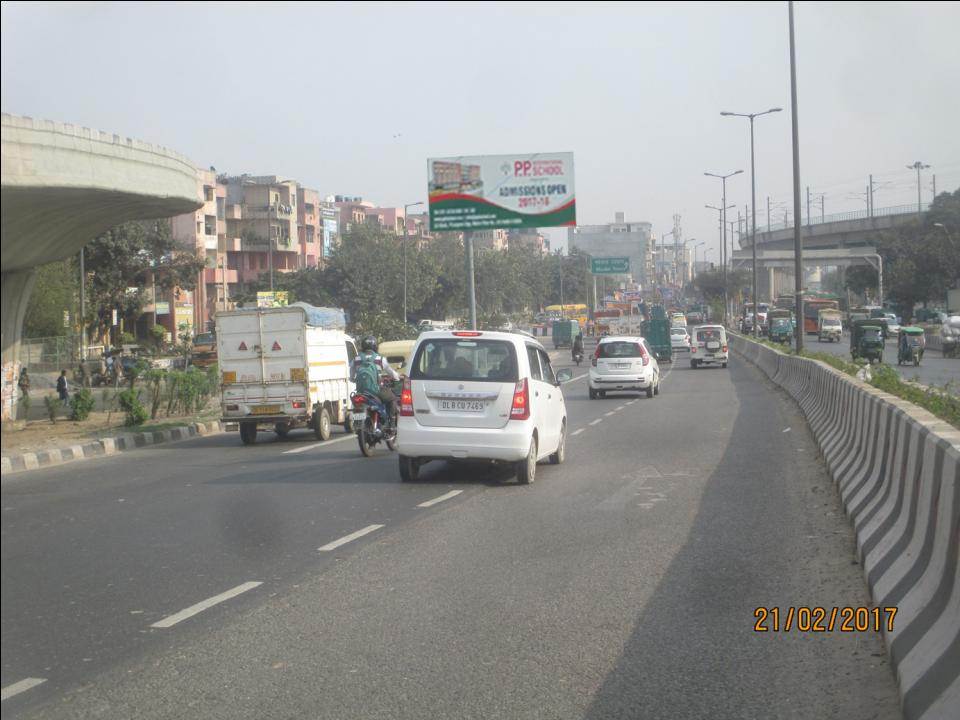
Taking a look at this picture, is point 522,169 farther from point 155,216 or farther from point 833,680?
point 155,216

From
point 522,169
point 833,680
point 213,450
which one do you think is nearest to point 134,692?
point 833,680

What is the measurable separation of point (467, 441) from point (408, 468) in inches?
35.7

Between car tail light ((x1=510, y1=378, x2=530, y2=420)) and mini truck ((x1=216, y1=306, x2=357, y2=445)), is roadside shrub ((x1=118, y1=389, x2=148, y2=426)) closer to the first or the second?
mini truck ((x1=216, y1=306, x2=357, y2=445))

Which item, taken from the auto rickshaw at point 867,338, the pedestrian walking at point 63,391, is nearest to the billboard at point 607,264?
the auto rickshaw at point 867,338

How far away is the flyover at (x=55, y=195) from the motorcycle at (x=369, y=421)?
1407 centimetres

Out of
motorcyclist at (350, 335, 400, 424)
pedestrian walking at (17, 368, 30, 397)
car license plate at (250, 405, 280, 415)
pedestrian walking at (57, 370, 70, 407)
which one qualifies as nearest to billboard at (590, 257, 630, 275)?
pedestrian walking at (57, 370, 70, 407)

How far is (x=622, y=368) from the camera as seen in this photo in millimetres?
30672

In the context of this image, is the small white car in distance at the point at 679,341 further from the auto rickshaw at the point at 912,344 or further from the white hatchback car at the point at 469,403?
the white hatchback car at the point at 469,403

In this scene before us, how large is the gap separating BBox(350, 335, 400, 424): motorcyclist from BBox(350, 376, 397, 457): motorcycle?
74 mm

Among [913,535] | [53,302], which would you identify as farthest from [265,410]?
[913,535]

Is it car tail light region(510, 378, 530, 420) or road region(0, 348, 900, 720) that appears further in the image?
car tail light region(510, 378, 530, 420)

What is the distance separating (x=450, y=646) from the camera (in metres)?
6.25

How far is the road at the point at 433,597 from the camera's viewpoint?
5195mm

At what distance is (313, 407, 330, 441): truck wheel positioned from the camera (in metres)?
20.3
